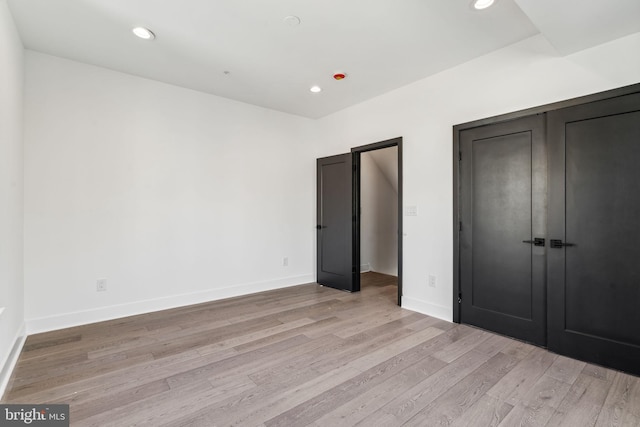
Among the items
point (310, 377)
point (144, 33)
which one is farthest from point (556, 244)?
point (144, 33)

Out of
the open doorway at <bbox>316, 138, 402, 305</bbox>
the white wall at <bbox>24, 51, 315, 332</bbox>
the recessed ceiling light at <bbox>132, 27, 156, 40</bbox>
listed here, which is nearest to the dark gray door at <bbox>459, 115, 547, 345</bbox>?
the open doorway at <bbox>316, 138, 402, 305</bbox>

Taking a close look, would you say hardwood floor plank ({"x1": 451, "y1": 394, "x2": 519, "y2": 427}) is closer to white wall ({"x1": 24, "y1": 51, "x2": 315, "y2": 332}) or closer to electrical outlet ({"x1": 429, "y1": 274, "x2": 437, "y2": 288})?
electrical outlet ({"x1": 429, "y1": 274, "x2": 437, "y2": 288})

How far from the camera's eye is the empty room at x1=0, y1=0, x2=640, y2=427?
206 cm

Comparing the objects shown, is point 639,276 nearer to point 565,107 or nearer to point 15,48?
point 565,107

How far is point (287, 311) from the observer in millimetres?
3646

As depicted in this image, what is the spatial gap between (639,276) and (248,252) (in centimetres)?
406

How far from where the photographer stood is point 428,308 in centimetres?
353

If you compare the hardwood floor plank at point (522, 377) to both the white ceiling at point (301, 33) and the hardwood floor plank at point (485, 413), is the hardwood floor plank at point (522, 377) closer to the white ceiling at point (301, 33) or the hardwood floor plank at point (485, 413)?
the hardwood floor plank at point (485, 413)

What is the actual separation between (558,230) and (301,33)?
2.79 metres

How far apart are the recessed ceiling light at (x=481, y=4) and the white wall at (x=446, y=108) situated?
2.60 feet

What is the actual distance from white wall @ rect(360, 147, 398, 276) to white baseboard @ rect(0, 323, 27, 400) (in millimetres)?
4738

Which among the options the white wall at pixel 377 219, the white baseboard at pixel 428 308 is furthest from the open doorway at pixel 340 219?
the white wall at pixel 377 219

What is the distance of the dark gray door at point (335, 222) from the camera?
4.56 metres

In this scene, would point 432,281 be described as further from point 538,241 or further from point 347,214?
point 347,214
